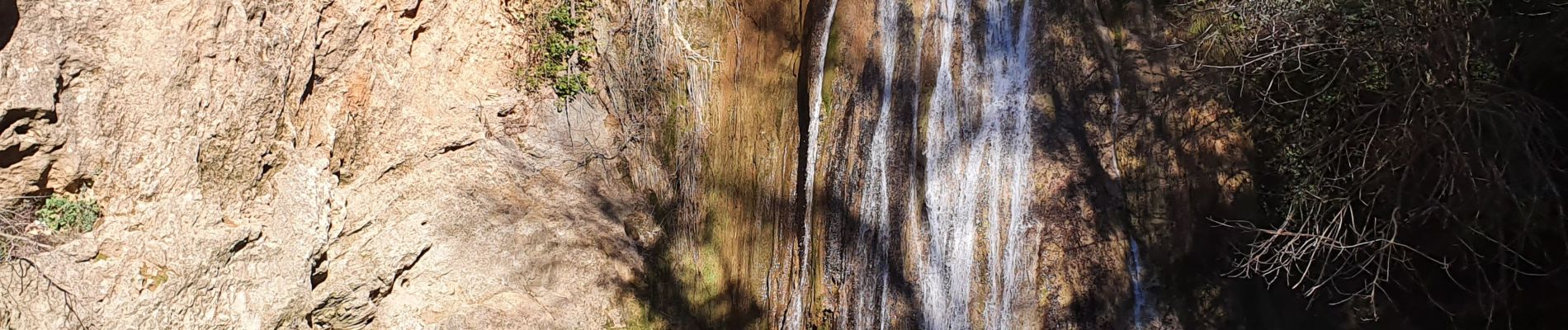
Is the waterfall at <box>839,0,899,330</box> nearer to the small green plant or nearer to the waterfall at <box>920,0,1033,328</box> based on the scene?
the waterfall at <box>920,0,1033,328</box>

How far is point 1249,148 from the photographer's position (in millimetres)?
4773

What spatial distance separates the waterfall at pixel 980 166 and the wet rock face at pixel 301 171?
2.02 metres

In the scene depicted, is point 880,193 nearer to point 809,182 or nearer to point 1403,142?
point 809,182

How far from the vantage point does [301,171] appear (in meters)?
4.45

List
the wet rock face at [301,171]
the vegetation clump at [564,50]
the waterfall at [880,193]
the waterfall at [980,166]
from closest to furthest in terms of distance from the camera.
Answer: the wet rock face at [301,171] → the waterfall at [980,166] → the vegetation clump at [564,50] → the waterfall at [880,193]

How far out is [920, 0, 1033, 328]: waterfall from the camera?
5.04m

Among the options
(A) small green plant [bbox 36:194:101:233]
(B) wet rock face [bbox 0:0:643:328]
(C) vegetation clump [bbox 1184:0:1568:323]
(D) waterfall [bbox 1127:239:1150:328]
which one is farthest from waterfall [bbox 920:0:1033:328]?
(A) small green plant [bbox 36:194:101:233]

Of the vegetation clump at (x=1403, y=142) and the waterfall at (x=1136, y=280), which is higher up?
the vegetation clump at (x=1403, y=142)

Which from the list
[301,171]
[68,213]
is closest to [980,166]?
[301,171]

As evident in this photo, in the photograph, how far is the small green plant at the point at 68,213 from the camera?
363 centimetres

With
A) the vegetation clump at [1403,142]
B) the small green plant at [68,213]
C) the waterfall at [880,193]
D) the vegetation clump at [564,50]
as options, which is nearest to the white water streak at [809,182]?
the waterfall at [880,193]

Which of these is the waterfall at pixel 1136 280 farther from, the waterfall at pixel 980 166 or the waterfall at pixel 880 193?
the waterfall at pixel 880 193

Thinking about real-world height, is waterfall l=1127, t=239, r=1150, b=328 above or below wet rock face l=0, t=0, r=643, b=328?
below

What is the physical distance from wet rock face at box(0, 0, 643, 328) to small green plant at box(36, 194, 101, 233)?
0.06 metres
